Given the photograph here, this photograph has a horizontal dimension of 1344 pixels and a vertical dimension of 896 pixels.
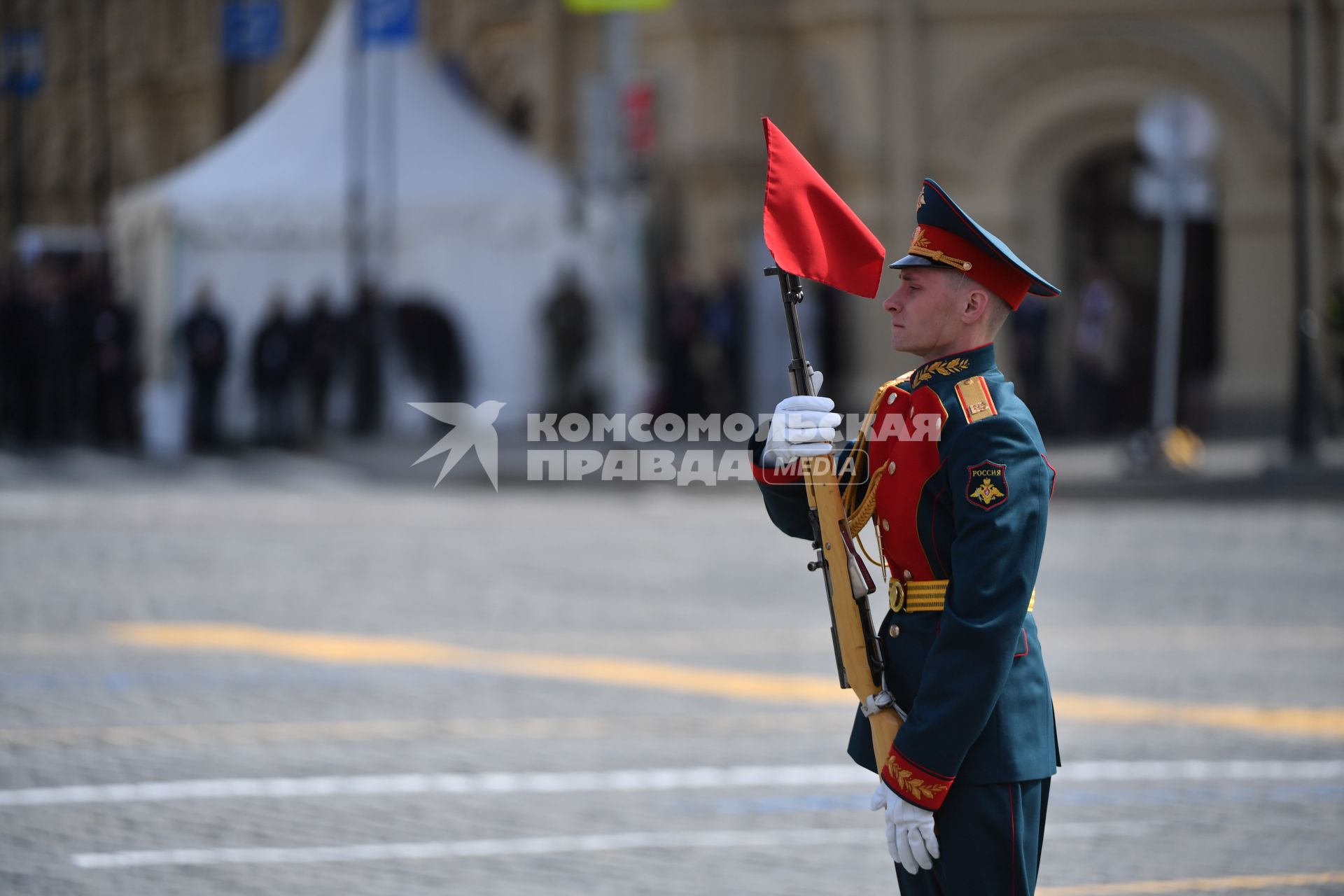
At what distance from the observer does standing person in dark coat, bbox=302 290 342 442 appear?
24.7m

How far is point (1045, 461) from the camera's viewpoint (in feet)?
12.7

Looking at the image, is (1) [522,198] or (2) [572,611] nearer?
(2) [572,611]

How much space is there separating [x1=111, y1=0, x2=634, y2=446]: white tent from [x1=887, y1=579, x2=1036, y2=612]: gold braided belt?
816 inches

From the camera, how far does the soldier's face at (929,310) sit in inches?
156

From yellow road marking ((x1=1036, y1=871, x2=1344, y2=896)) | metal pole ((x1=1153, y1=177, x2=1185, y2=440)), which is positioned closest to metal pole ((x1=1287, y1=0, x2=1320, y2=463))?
metal pole ((x1=1153, y1=177, x2=1185, y2=440))

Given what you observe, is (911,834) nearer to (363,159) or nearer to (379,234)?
(379,234)

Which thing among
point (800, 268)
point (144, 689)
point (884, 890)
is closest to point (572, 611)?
point (144, 689)

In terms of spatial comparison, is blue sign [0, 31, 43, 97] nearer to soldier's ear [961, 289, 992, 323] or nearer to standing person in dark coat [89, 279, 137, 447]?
standing person in dark coat [89, 279, 137, 447]

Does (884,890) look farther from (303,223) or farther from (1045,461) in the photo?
(303,223)

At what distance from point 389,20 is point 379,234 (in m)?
2.61

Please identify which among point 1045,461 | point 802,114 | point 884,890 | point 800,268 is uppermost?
point 802,114

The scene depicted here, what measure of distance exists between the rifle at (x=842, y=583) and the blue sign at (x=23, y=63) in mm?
32550

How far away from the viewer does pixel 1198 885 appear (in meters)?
6.17

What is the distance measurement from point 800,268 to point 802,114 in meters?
24.2
